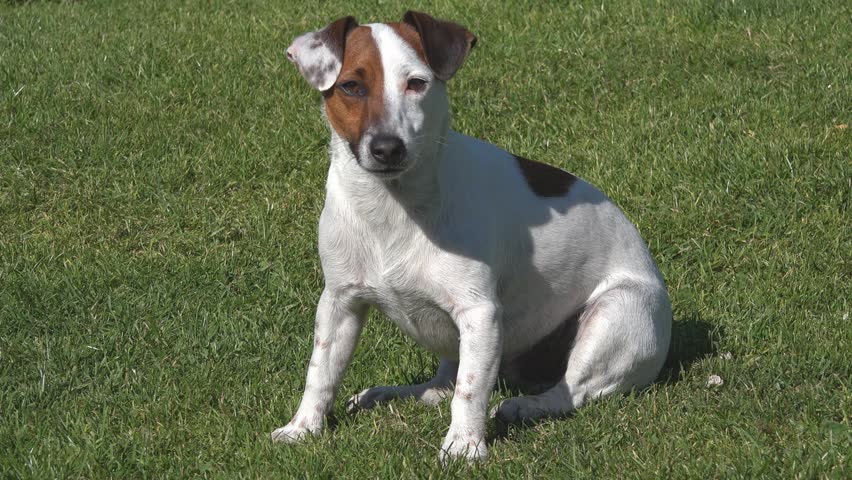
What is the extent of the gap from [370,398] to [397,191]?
107 centimetres

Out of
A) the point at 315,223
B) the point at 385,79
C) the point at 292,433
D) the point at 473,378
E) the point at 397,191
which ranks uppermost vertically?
the point at 385,79

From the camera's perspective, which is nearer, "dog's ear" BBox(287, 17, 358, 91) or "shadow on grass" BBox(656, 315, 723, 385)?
"dog's ear" BBox(287, 17, 358, 91)

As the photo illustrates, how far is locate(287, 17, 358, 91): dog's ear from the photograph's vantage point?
416 centimetres

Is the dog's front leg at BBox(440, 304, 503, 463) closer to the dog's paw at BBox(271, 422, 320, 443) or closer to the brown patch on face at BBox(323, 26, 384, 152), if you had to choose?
the dog's paw at BBox(271, 422, 320, 443)

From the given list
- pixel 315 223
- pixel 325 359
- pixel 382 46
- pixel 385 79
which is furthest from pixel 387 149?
pixel 315 223

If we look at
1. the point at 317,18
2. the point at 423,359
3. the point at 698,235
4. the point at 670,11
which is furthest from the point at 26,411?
the point at 670,11

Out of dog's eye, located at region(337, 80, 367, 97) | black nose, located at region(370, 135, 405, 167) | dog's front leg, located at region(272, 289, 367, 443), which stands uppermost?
dog's eye, located at region(337, 80, 367, 97)

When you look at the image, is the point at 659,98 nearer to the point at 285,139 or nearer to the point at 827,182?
the point at 827,182

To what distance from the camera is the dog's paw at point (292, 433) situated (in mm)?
4562

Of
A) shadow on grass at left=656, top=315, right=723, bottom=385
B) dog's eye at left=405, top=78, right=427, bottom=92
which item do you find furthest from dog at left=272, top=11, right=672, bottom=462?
shadow on grass at left=656, top=315, right=723, bottom=385

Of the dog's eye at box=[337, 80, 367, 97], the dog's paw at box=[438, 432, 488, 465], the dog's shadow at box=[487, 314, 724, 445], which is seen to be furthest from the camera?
the dog's shadow at box=[487, 314, 724, 445]

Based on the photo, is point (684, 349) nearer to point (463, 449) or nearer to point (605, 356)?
point (605, 356)

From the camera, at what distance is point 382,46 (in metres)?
4.14

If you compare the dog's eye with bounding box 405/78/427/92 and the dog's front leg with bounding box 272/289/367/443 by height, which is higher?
the dog's eye with bounding box 405/78/427/92
